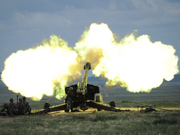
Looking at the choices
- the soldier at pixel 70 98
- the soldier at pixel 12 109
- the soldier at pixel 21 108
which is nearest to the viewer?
the soldier at pixel 12 109

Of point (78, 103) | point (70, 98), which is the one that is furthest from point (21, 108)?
point (78, 103)

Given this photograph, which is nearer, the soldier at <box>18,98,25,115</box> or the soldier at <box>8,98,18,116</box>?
the soldier at <box>8,98,18,116</box>

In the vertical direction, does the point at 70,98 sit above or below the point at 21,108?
above

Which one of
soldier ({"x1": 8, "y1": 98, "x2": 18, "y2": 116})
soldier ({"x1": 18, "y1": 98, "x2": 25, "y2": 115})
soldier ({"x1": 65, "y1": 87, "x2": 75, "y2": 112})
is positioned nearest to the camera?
soldier ({"x1": 8, "y1": 98, "x2": 18, "y2": 116})

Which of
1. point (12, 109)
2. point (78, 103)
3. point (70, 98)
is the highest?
point (70, 98)

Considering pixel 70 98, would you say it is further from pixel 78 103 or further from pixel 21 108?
pixel 21 108

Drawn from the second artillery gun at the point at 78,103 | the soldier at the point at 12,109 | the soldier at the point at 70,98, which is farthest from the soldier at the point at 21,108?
the soldier at the point at 70,98

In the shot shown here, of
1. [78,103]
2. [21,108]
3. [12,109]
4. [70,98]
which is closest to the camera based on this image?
[12,109]

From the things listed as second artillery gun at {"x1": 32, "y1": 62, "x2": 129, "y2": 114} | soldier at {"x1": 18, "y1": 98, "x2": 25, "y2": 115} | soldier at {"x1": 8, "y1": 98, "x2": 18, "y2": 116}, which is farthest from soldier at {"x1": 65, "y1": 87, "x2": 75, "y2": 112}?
soldier at {"x1": 8, "y1": 98, "x2": 18, "y2": 116}

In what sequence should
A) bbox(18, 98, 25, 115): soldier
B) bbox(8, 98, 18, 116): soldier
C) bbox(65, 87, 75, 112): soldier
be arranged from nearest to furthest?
bbox(8, 98, 18, 116): soldier, bbox(18, 98, 25, 115): soldier, bbox(65, 87, 75, 112): soldier

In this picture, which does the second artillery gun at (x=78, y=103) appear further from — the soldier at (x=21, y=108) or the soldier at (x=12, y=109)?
the soldier at (x=12, y=109)

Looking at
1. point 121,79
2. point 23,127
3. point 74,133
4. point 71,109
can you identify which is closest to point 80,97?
point 71,109

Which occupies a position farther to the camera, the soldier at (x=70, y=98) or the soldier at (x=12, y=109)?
the soldier at (x=70, y=98)

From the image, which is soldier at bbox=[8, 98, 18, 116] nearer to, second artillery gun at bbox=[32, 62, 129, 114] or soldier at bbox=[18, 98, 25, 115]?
soldier at bbox=[18, 98, 25, 115]
